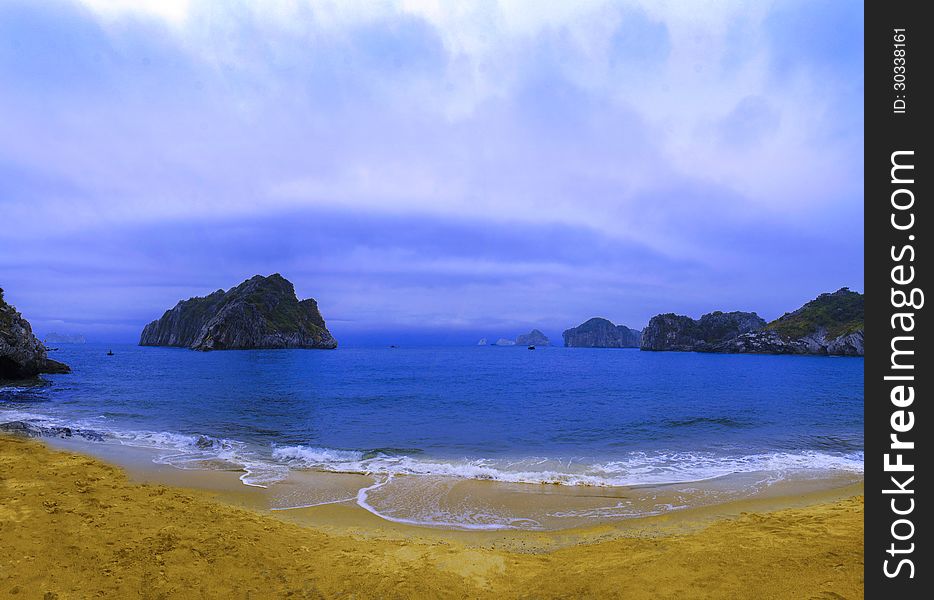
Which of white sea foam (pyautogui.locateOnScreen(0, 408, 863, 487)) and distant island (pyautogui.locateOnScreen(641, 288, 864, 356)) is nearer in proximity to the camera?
white sea foam (pyautogui.locateOnScreen(0, 408, 863, 487))

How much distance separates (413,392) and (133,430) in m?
24.2

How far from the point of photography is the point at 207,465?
15586 millimetres

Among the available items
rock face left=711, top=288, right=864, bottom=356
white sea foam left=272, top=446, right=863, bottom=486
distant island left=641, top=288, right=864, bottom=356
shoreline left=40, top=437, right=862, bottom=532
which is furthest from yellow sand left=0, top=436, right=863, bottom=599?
distant island left=641, top=288, right=864, bottom=356

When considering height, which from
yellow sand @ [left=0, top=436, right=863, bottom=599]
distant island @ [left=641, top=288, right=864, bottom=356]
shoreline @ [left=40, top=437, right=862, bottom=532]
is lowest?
shoreline @ [left=40, top=437, right=862, bottom=532]

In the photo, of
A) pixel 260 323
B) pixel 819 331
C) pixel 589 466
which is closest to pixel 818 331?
pixel 819 331

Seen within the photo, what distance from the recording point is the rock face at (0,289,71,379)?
42656mm

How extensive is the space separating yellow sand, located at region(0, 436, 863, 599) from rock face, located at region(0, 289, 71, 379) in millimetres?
46770

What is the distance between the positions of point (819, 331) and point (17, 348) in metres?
195

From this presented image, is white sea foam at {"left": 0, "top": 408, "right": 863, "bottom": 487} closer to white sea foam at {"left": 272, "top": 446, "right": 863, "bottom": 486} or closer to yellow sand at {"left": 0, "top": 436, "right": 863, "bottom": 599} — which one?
white sea foam at {"left": 272, "top": 446, "right": 863, "bottom": 486}

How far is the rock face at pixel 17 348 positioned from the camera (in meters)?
42.7

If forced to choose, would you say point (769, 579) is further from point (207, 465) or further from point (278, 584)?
point (207, 465)

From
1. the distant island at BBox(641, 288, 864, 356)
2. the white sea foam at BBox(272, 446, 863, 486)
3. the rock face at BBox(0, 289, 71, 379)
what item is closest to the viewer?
the white sea foam at BBox(272, 446, 863, 486)

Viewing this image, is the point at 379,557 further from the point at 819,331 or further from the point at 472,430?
the point at 819,331
